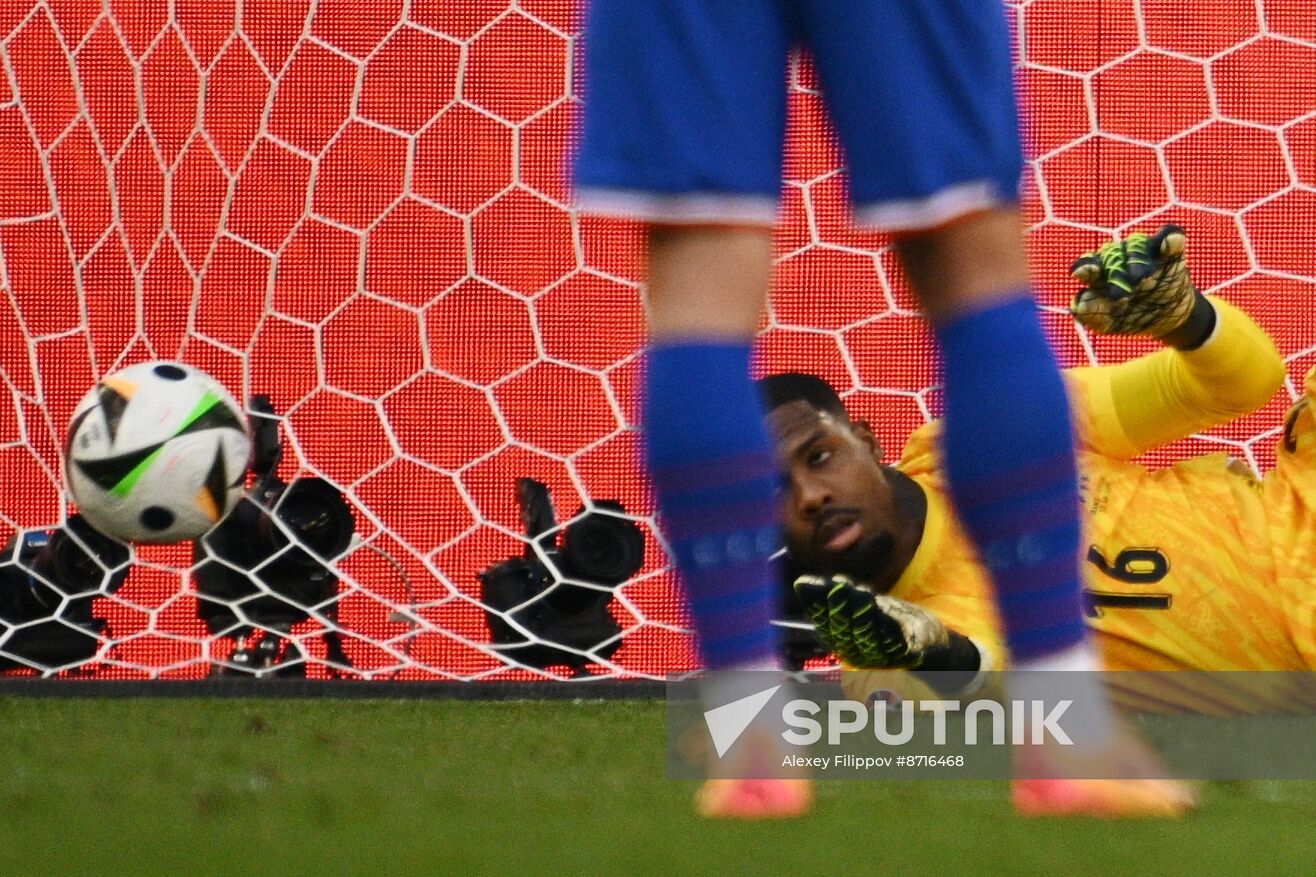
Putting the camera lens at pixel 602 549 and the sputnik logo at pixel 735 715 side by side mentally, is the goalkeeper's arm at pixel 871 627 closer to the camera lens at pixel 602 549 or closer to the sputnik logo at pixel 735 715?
the sputnik logo at pixel 735 715

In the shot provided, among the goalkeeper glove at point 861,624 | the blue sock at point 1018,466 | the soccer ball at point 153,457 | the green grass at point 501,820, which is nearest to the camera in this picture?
the green grass at point 501,820

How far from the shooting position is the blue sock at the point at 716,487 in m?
1.03

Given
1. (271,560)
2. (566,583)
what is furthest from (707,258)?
(271,560)

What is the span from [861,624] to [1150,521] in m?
0.53

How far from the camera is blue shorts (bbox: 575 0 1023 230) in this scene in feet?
3.31

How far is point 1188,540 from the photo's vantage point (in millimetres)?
1971

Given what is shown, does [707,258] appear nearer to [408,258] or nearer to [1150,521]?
[1150,521]

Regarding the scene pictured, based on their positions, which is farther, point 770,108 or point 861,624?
point 861,624

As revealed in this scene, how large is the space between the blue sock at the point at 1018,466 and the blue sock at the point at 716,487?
0.37 ft

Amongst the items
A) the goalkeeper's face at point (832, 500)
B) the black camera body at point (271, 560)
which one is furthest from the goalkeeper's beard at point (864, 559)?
the black camera body at point (271, 560)

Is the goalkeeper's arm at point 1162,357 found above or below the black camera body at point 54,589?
above

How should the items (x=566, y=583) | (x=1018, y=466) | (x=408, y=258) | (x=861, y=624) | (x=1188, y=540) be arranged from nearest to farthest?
(x=1018, y=466), (x=861, y=624), (x=1188, y=540), (x=566, y=583), (x=408, y=258)

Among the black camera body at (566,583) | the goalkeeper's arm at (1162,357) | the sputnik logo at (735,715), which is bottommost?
the black camera body at (566,583)

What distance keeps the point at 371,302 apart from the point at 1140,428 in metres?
1.15
